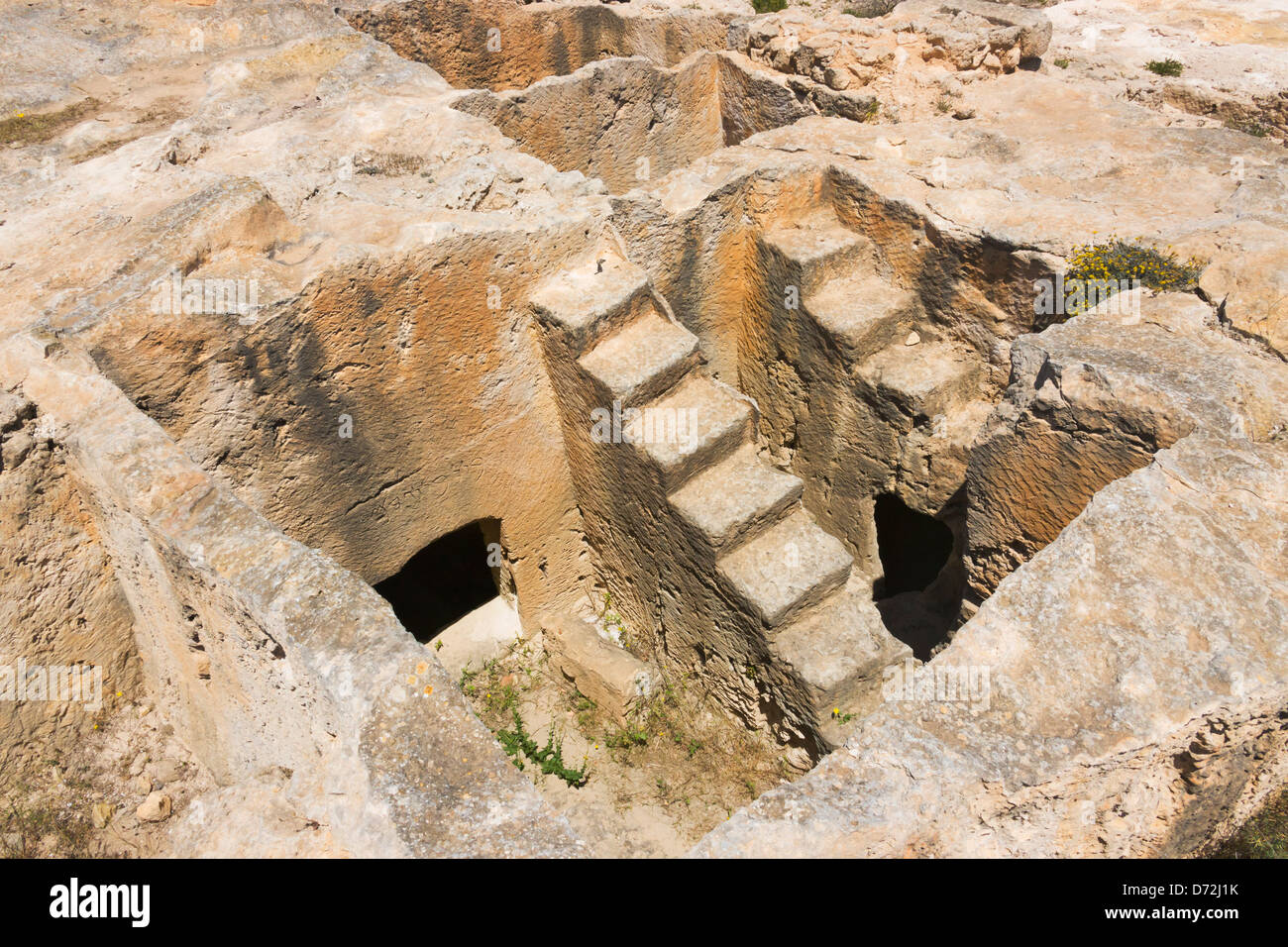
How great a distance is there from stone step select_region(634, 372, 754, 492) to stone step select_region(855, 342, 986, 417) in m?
1.14

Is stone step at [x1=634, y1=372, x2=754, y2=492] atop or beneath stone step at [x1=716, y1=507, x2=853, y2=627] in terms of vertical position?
atop

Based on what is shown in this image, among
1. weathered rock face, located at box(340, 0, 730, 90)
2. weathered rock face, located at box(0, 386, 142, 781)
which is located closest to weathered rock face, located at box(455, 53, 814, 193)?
weathered rock face, located at box(340, 0, 730, 90)

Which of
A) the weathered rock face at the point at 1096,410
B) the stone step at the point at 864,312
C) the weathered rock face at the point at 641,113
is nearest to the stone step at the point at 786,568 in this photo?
the weathered rock face at the point at 1096,410

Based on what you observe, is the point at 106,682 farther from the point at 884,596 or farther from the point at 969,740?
the point at 884,596

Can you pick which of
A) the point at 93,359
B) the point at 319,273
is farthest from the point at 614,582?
the point at 93,359

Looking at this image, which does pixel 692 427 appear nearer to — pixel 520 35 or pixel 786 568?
pixel 786 568

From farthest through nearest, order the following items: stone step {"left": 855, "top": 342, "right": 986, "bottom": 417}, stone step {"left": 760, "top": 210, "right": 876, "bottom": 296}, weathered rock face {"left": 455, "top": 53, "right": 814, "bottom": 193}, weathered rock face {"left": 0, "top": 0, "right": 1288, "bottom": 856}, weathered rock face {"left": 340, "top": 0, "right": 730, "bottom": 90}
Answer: weathered rock face {"left": 340, "top": 0, "right": 730, "bottom": 90} < weathered rock face {"left": 455, "top": 53, "right": 814, "bottom": 193} < stone step {"left": 760, "top": 210, "right": 876, "bottom": 296} < stone step {"left": 855, "top": 342, "right": 986, "bottom": 417} < weathered rock face {"left": 0, "top": 0, "right": 1288, "bottom": 856}

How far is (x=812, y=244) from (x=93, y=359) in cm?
441

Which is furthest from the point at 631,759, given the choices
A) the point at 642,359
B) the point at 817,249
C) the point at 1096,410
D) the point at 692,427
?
the point at 817,249

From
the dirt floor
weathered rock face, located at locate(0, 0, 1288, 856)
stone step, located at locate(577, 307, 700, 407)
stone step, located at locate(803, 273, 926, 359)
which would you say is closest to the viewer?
weathered rock face, located at locate(0, 0, 1288, 856)

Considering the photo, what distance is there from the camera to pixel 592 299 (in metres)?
5.28

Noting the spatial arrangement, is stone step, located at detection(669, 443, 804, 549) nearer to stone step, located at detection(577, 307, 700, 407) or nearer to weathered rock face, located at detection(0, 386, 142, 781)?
stone step, located at detection(577, 307, 700, 407)

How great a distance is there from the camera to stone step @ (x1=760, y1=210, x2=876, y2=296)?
619 cm

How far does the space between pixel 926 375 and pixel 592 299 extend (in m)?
2.32
